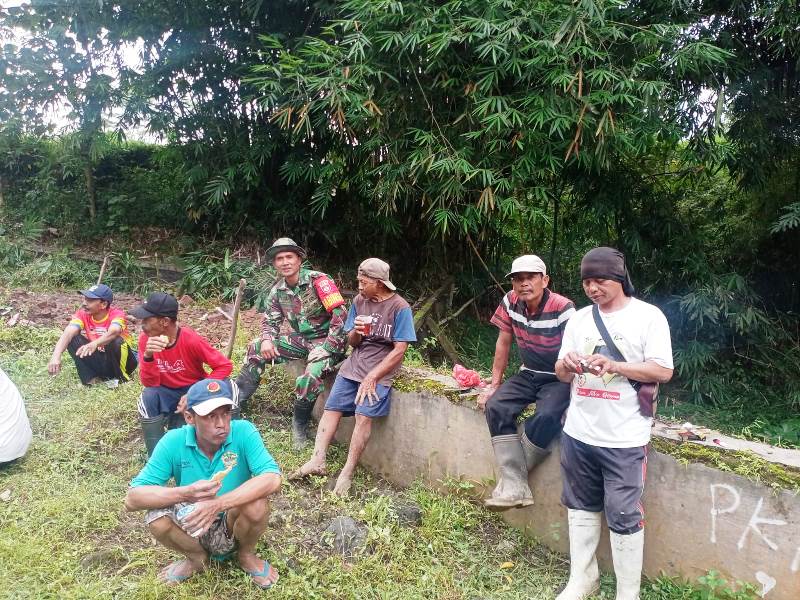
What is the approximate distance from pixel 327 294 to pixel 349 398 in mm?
795

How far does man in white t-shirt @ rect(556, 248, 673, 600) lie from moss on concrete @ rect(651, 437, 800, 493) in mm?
283

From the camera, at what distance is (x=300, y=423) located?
4.61m

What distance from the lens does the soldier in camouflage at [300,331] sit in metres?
4.57

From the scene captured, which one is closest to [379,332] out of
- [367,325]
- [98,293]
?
[367,325]

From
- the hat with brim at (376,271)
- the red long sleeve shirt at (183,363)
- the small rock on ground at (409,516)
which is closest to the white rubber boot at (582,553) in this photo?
the small rock on ground at (409,516)

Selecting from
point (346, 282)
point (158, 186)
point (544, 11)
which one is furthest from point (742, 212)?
point (158, 186)

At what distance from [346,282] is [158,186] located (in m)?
4.88

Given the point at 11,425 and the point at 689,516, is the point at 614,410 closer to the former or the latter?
the point at 689,516

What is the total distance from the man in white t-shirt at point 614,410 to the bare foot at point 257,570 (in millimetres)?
1441

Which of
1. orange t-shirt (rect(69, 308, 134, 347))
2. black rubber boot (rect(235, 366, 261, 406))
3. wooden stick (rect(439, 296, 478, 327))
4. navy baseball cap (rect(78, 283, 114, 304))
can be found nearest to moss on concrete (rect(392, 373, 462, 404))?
black rubber boot (rect(235, 366, 261, 406))

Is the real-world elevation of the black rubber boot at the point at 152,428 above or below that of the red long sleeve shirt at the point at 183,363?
below

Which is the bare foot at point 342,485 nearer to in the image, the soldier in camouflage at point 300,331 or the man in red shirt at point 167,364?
the soldier in camouflage at point 300,331

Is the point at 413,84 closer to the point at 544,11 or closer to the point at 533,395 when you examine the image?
the point at 544,11

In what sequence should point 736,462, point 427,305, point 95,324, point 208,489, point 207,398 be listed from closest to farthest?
point 208,489
point 207,398
point 736,462
point 95,324
point 427,305
